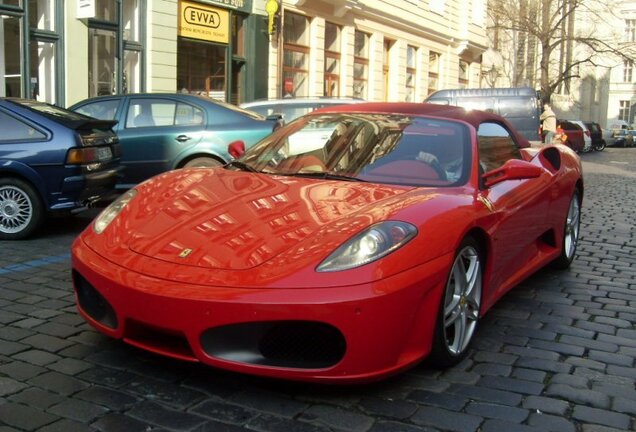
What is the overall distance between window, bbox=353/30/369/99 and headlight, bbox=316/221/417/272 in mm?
20831

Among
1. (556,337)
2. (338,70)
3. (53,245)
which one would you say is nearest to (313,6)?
(338,70)

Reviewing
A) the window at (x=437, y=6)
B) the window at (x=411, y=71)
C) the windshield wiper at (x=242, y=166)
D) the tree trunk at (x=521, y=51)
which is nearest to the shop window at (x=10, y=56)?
the windshield wiper at (x=242, y=166)

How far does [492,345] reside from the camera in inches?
162

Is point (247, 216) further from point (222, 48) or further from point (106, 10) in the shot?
point (222, 48)

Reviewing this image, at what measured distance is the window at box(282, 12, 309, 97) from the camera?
A: 66.0ft

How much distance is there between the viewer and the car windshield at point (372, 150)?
416 cm

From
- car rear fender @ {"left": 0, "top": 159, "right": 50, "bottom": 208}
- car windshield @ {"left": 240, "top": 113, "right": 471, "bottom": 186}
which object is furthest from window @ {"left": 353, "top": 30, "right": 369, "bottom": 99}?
car windshield @ {"left": 240, "top": 113, "right": 471, "bottom": 186}

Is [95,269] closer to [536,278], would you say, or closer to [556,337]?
[556,337]

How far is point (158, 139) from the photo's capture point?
901 centimetres

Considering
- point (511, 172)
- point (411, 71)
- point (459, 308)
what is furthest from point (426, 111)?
point (411, 71)

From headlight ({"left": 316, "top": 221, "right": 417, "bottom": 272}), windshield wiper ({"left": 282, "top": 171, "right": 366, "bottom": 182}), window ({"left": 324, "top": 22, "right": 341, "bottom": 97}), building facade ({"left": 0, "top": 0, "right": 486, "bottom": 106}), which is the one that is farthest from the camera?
window ({"left": 324, "top": 22, "right": 341, "bottom": 97})

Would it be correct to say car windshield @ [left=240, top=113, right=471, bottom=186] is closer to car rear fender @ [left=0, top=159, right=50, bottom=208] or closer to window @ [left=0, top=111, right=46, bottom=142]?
car rear fender @ [left=0, top=159, right=50, bottom=208]

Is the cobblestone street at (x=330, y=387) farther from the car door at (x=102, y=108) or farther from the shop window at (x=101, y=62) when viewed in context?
the shop window at (x=101, y=62)

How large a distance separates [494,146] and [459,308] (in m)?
1.55
